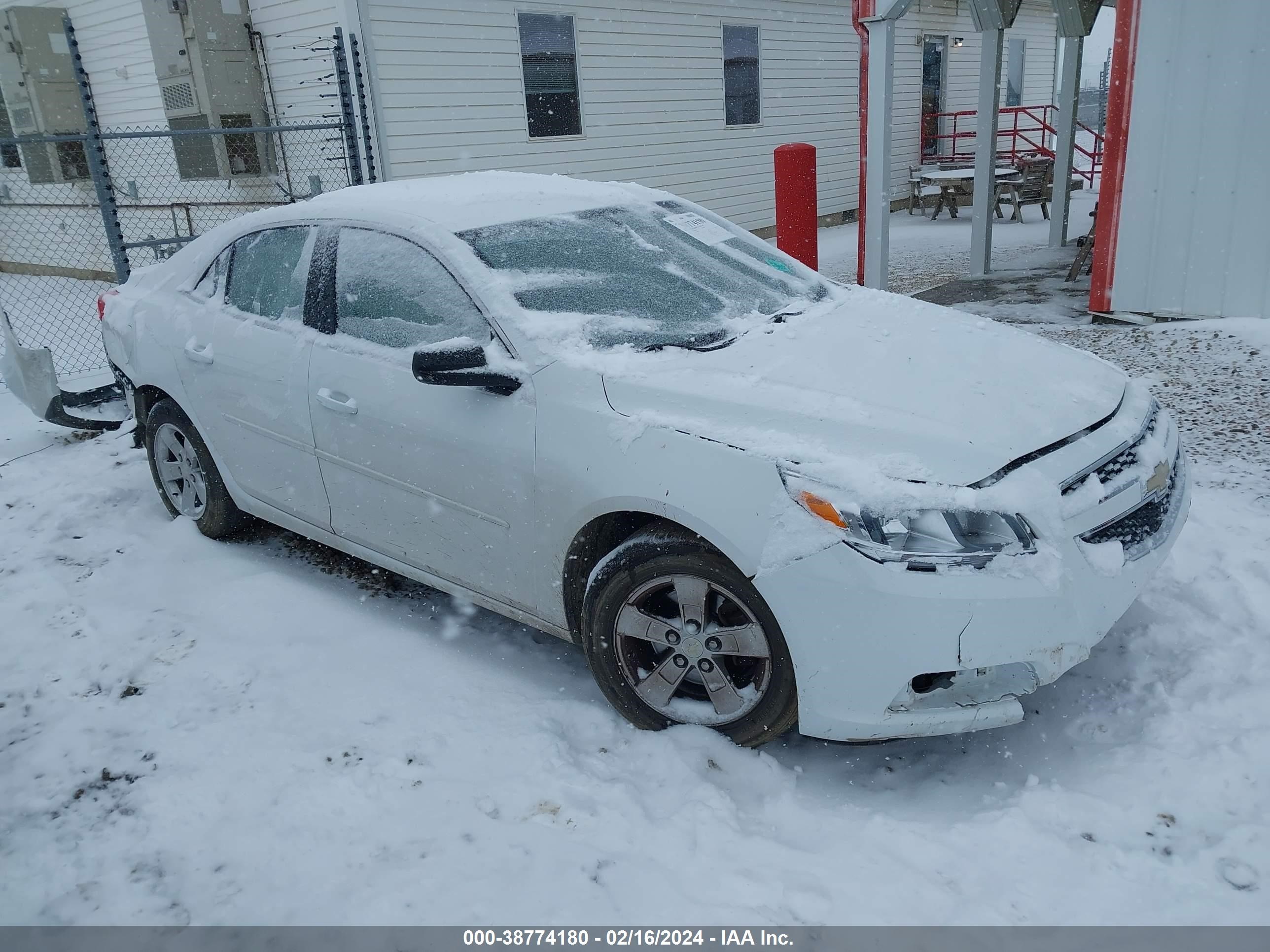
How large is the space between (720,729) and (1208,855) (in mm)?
1268

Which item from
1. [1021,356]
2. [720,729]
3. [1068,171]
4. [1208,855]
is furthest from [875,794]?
[1068,171]

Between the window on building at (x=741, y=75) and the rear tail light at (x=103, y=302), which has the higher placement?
the window on building at (x=741, y=75)

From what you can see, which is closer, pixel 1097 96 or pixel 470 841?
pixel 470 841

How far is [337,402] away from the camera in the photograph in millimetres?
3439

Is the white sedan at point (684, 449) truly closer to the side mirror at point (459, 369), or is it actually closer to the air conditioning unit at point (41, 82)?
the side mirror at point (459, 369)

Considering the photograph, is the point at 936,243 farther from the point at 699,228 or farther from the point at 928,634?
the point at 928,634

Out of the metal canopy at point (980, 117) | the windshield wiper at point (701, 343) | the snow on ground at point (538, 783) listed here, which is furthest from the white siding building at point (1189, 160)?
the windshield wiper at point (701, 343)

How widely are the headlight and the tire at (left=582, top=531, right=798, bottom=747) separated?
0.31 m

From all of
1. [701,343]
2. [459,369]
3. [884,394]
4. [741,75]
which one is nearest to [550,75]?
[741,75]

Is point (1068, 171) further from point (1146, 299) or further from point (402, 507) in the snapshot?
point (402, 507)

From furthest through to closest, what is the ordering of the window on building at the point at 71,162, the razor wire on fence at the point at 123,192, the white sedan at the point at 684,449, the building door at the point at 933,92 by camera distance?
1. the building door at the point at 933,92
2. the window on building at the point at 71,162
3. the razor wire on fence at the point at 123,192
4. the white sedan at the point at 684,449

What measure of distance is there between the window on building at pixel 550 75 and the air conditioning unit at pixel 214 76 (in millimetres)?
3086

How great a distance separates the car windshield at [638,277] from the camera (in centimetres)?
314

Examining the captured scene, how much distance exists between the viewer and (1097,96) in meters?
44.3
